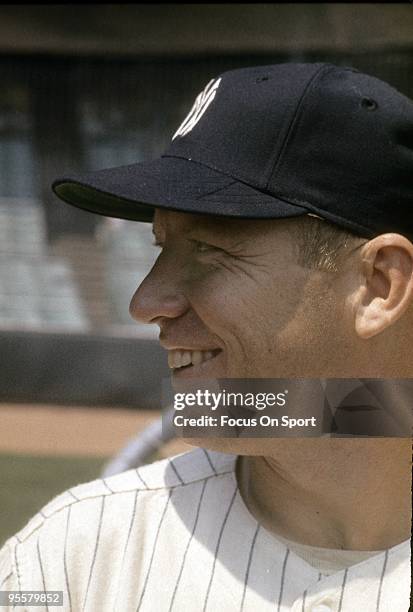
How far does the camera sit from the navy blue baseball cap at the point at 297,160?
0.91m

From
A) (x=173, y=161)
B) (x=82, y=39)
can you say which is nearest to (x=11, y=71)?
(x=82, y=39)

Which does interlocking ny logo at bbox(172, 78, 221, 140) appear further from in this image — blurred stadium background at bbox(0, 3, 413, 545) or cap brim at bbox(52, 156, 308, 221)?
blurred stadium background at bbox(0, 3, 413, 545)

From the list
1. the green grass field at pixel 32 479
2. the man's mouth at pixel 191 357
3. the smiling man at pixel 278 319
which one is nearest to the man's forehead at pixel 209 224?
the smiling man at pixel 278 319

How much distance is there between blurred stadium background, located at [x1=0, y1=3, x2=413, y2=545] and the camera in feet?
18.7

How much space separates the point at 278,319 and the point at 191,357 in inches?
3.6

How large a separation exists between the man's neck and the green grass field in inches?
109

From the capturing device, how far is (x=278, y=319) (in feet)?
2.98

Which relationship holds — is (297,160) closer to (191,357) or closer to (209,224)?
(209,224)

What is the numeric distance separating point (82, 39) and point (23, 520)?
11.6 ft

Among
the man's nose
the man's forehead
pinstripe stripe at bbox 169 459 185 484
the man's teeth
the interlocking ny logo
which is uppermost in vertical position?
the interlocking ny logo

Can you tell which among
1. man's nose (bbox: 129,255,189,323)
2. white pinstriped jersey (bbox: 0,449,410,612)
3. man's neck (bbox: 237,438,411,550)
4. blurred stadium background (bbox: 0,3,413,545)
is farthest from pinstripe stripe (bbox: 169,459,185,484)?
blurred stadium background (bbox: 0,3,413,545)

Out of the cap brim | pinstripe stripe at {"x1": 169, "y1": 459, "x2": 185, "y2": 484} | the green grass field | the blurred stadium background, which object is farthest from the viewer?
the blurred stadium background

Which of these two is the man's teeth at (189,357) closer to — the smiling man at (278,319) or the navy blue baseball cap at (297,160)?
Answer: the smiling man at (278,319)

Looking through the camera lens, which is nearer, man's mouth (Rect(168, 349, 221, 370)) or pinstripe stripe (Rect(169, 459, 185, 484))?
man's mouth (Rect(168, 349, 221, 370))
